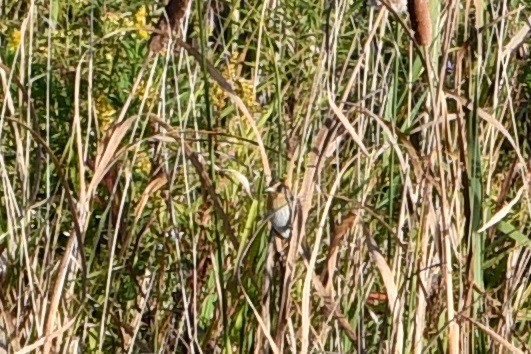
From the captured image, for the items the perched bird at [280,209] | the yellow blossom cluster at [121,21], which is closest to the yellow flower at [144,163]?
the yellow blossom cluster at [121,21]

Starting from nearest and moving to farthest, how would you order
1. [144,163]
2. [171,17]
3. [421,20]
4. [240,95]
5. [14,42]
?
[421,20], [171,17], [144,163], [240,95], [14,42]

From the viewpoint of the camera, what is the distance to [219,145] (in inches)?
85.7

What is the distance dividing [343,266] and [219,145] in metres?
0.46

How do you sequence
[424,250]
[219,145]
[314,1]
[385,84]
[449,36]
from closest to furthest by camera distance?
[449,36] → [424,250] → [385,84] → [219,145] → [314,1]

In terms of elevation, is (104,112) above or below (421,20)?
below

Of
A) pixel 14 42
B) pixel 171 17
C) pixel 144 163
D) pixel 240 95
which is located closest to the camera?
pixel 171 17

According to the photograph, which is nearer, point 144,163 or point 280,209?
point 280,209

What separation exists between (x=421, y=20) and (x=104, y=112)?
0.97 metres

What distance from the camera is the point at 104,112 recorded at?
217 centimetres

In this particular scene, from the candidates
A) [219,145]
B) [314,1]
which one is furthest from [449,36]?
[314,1]

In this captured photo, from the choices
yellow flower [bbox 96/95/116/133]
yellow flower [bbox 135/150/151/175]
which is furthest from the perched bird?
yellow flower [bbox 96/95/116/133]

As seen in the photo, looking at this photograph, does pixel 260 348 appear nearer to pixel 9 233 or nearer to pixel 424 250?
pixel 424 250

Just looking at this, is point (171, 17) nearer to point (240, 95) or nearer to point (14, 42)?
point (240, 95)

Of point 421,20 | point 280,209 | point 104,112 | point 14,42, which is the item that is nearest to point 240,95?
point 104,112
